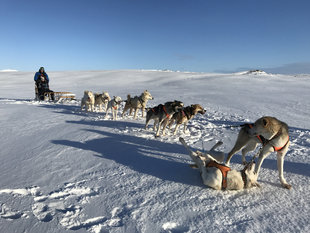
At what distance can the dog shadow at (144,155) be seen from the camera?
3.45 m

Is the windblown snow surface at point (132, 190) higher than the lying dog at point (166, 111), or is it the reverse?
the lying dog at point (166, 111)

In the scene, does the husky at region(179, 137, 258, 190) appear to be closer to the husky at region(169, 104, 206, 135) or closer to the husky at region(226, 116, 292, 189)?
the husky at region(226, 116, 292, 189)

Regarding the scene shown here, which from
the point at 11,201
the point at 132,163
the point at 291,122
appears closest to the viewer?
the point at 11,201

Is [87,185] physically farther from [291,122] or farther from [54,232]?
[291,122]

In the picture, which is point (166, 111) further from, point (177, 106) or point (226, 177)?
Result: point (226, 177)

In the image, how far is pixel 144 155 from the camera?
170 inches

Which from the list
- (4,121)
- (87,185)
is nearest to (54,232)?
(87,185)

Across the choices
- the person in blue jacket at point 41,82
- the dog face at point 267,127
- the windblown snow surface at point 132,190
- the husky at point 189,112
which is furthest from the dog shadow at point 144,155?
the person in blue jacket at point 41,82

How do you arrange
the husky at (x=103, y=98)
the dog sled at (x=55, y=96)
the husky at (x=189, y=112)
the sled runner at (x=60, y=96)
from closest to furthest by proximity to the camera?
1. the husky at (x=189, y=112)
2. the husky at (x=103, y=98)
3. the sled runner at (x=60, y=96)
4. the dog sled at (x=55, y=96)

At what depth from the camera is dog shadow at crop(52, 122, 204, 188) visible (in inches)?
136

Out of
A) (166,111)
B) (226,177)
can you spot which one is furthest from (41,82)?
(226,177)

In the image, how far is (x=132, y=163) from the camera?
12.9ft

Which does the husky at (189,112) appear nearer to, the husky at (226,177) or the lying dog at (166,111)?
the lying dog at (166,111)

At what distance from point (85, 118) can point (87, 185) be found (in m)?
5.32
